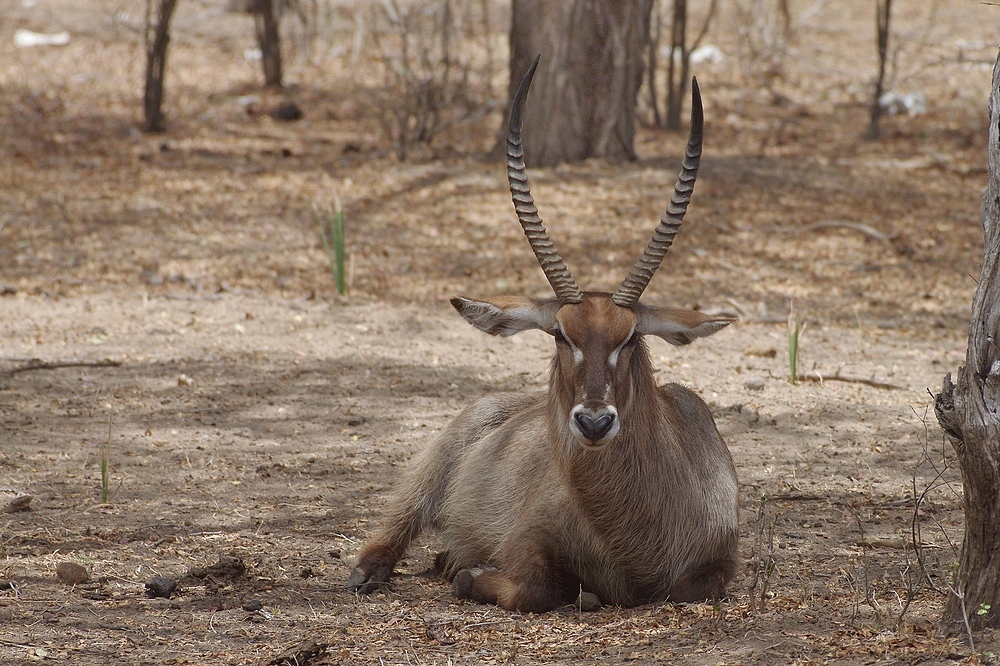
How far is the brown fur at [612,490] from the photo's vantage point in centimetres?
418

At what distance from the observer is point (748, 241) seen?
988cm

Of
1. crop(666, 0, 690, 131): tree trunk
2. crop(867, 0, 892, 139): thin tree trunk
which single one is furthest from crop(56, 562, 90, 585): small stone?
A: crop(867, 0, 892, 139): thin tree trunk

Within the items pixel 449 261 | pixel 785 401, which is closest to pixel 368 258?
pixel 449 261

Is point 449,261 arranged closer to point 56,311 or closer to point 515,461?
point 56,311

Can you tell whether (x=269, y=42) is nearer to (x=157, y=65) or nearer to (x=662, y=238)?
(x=157, y=65)

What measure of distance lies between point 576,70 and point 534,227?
6.45 m

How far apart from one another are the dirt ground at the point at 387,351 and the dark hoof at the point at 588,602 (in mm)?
68

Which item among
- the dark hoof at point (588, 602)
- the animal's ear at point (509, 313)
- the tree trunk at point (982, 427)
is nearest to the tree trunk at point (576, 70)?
the animal's ear at point (509, 313)

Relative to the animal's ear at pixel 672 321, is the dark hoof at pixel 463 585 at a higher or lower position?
lower

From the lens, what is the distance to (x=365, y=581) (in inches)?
179

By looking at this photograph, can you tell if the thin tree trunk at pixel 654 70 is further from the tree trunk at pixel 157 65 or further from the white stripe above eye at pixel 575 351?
the white stripe above eye at pixel 575 351

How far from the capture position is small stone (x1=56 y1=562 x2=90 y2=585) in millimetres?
4250

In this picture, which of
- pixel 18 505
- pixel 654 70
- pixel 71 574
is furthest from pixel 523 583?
pixel 654 70

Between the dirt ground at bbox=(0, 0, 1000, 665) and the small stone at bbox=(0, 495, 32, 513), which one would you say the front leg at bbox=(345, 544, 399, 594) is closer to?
the dirt ground at bbox=(0, 0, 1000, 665)
